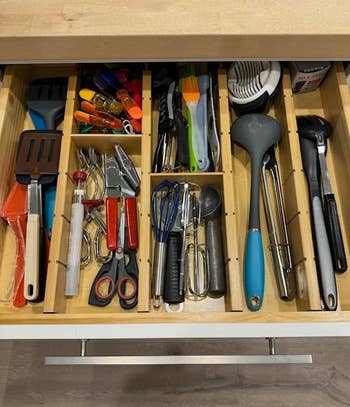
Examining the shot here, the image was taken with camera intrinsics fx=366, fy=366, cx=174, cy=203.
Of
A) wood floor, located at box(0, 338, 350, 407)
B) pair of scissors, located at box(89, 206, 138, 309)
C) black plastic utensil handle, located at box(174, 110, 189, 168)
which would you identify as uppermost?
black plastic utensil handle, located at box(174, 110, 189, 168)

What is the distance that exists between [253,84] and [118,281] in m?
0.49

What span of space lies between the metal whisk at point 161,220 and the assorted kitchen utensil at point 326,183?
0.28 metres

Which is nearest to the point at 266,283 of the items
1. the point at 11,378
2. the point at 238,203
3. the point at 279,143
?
the point at 238,203

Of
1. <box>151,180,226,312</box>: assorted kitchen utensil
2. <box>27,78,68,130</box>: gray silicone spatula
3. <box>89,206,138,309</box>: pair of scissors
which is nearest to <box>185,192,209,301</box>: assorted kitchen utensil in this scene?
<box>151,180,226,312</box>: assorted kitchen utensil

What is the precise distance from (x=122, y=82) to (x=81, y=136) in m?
0.16

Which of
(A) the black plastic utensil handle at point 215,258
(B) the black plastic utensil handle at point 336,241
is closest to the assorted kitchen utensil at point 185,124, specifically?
(A) the black plastic utensil handle at point 215,258

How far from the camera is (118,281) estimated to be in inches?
27.0

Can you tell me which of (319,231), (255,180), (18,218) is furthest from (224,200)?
(18,218)

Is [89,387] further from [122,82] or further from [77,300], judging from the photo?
[122,82]

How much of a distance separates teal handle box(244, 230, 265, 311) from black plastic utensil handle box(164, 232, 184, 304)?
0.40 ft

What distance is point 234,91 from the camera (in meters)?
0.78

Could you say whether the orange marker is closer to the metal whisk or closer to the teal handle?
the metal whisk

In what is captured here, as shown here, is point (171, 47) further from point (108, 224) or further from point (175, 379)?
point (175, 379)

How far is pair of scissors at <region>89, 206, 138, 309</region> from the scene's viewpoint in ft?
2.21
